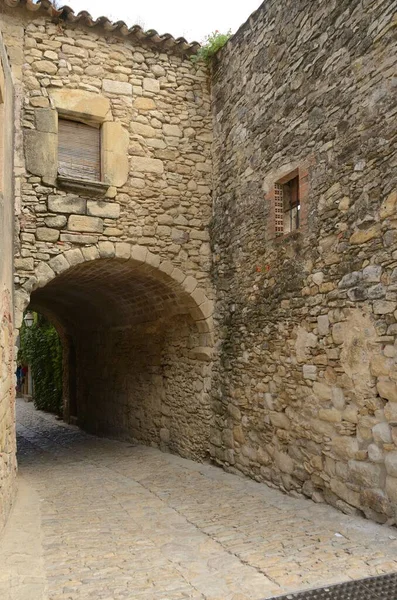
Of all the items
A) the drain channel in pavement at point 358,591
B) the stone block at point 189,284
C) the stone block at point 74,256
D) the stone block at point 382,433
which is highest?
the stone block at point 74,256

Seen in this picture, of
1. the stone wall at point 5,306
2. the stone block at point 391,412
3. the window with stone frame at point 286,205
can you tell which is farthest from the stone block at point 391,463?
the stone wall at point 5,306

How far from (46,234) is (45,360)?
363 inches

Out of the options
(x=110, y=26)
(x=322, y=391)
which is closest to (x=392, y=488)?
(x=322, y=391)

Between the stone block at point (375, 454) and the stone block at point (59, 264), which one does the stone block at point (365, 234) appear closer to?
the stone block at point (375, 454)

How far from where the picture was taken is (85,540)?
3.96 metres

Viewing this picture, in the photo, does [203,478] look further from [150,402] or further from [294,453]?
[150,402]

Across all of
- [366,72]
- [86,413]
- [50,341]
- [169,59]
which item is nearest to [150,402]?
[86,413]

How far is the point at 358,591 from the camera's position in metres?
2.97

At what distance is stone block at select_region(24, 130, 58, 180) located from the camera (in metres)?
6.03

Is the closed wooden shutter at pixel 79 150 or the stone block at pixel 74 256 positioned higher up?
the closed wooden shutter at pixel 79 150

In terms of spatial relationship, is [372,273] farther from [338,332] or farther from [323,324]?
[323,324]

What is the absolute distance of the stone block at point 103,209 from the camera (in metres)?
6.30

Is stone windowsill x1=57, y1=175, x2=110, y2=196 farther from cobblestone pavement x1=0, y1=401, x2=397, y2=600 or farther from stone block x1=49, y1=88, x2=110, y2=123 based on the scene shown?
cobblestone pavement x1=0, y1=401, x2=397, y2=600

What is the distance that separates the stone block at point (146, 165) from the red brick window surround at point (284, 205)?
170cm
